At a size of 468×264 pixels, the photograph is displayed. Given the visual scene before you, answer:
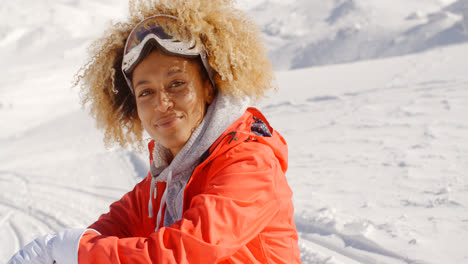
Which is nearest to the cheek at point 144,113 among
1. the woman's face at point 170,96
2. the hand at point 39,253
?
the woman's face at point 170,96

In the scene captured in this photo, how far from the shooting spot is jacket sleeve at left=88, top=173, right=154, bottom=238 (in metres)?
1.84

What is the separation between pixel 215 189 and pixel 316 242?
1783mm

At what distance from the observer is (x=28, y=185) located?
523 centimetres

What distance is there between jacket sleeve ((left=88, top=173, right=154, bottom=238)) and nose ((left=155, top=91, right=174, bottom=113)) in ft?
1.67

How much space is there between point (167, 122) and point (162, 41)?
309 mm

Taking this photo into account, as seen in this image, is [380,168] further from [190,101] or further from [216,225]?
[216,225]

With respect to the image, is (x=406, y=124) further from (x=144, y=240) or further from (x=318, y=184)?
(x=144, y=240)

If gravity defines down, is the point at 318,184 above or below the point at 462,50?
above

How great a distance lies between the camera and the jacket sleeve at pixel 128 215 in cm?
184

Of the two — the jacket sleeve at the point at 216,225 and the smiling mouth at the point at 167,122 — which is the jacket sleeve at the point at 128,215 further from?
the jacket sleeve at the point at 216,225

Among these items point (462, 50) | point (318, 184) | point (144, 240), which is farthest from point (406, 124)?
point (462, 50)

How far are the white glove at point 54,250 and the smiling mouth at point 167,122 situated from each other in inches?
18.6

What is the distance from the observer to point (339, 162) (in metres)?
4.45

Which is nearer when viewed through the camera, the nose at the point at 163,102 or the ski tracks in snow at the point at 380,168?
the nose at the point at 163,102
